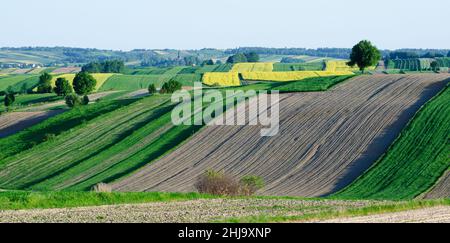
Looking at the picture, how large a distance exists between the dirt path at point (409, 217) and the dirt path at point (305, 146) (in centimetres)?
2175

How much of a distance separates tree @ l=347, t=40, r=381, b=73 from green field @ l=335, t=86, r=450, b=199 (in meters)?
48.4

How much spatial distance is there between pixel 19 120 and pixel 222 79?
65.3m

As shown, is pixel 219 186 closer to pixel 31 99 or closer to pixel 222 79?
pixel 31 99

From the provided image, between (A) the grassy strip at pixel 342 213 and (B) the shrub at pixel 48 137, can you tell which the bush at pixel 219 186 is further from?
(B) the shrub at pixel 48 137

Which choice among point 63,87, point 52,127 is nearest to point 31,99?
point 63,87

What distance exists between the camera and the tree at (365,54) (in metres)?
115

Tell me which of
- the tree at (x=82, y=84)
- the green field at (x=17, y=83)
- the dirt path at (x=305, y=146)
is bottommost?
the green field at (x=17, y=83)

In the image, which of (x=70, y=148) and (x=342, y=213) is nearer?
(x=342, y=213)

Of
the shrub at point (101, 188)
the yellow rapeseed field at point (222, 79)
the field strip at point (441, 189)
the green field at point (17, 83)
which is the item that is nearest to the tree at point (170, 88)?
the yellow rapeseed field at point (222, 79)

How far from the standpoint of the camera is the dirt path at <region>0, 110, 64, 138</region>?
92706 mm

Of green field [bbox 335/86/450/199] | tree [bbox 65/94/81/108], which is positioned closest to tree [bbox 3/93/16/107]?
tree [bbox 65/94/81/108]

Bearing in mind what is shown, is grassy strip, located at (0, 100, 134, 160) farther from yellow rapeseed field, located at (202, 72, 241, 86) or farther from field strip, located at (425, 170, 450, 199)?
yellow rapeseed field, located at (202, 72, 241, 86)

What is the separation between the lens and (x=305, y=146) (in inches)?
2520

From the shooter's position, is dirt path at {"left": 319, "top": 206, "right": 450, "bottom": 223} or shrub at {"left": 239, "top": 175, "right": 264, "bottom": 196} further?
shrub at {"left": 239, "top": 175, "right": 264, "bottom": 196}
